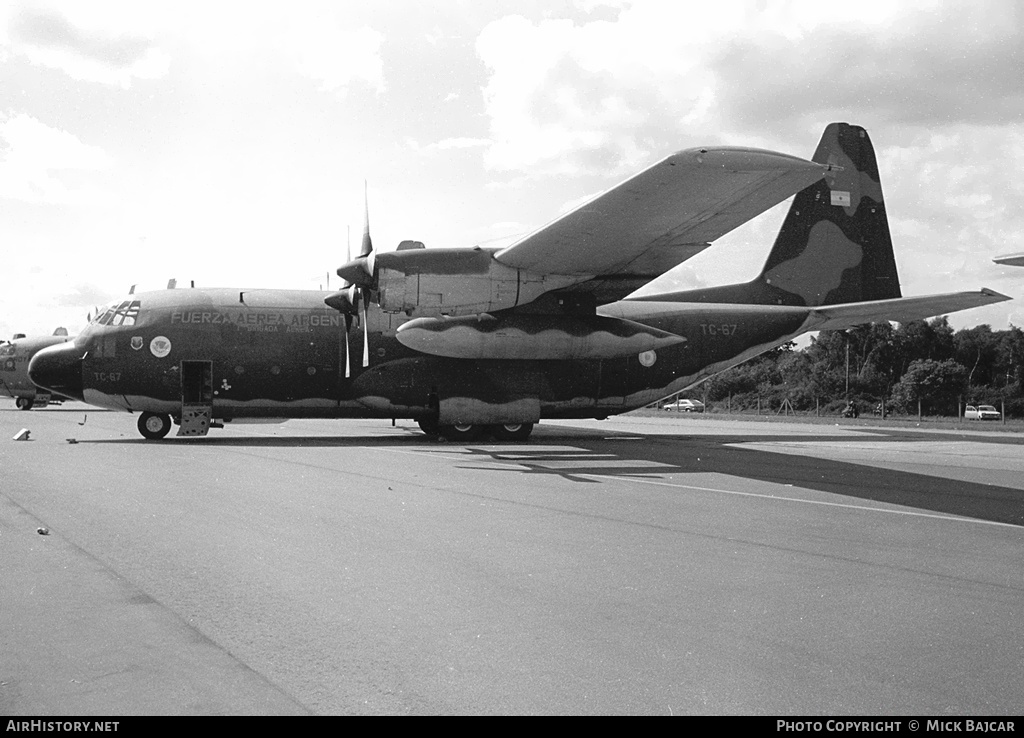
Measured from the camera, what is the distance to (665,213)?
575 inches

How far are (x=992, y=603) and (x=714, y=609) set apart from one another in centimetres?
175

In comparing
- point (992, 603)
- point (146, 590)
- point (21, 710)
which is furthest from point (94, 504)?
point (992, 603)

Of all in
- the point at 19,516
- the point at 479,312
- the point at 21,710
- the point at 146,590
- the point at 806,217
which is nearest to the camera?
the point at 21,710

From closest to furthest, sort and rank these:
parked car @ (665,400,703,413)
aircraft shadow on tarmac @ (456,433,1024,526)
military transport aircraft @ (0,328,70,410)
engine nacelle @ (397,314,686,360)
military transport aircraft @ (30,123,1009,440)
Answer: aircraft shadow on tarmac @ (456,433,1024,526) < military transport aircraft @ (30,123,1009,440) < engine nacelle @ (397,314,686,360) < military transport aircraft @ (0,328,70,410) < parked car @ (665,400,703,413)

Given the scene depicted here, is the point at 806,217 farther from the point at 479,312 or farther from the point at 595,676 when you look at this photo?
the point at 595,676

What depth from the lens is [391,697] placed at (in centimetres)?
366

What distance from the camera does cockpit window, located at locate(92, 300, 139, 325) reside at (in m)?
19.2

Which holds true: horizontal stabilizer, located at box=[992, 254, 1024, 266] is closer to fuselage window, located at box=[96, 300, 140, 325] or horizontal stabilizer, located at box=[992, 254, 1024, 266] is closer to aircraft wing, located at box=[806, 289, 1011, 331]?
aircraft wing, located at box=[806, 289, 1011, 331]

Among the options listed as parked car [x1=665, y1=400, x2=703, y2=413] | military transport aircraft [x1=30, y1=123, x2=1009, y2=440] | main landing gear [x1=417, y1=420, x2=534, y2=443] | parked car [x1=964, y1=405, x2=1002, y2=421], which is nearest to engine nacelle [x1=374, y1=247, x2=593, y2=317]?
military transport aircraft [x1=30, y1=123, x2=1009, y2=440]

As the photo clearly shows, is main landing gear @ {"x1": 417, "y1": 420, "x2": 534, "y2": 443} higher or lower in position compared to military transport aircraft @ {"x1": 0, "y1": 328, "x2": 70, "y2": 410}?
lower

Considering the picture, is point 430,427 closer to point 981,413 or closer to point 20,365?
point 20,365

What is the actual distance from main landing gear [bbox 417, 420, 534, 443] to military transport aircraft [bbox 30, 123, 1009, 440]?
5 centimetres

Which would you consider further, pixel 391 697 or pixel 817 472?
pixel 817 472

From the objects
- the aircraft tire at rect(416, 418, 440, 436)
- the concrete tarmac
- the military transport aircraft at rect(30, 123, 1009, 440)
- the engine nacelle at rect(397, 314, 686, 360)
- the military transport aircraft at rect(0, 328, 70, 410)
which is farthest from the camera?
the military transport aircraft at rect(0, 328, 70, 410)
